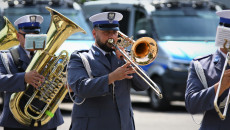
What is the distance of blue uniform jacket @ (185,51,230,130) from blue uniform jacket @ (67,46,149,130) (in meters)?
0.56

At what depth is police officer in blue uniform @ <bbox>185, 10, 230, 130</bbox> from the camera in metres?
3.76

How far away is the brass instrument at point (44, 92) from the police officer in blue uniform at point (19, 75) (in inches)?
2.8

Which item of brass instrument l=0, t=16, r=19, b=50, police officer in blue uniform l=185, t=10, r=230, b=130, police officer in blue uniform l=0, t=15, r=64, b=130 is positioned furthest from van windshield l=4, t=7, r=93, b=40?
police officer in blue uniform l=185, t=10, r=230, b=130

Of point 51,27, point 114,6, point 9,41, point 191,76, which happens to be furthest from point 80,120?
point 114,6

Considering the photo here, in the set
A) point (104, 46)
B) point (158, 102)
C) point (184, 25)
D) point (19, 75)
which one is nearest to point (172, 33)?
point (184, 25)

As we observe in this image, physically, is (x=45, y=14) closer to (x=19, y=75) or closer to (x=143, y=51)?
(x=19, y=75)

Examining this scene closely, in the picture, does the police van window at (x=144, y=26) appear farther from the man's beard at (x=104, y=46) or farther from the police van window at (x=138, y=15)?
the man's beard at (x=104, y=46)

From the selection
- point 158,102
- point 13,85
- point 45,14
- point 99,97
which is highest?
point 99,97

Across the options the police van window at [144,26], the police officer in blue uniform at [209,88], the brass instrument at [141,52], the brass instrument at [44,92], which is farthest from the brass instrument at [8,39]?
the police van window at [144,26]

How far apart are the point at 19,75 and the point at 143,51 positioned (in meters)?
1.45

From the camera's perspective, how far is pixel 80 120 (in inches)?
169

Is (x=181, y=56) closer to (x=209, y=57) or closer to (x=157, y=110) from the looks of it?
(x=157, y=110)

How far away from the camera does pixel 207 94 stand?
374 cm

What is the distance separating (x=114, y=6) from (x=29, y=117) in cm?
816
